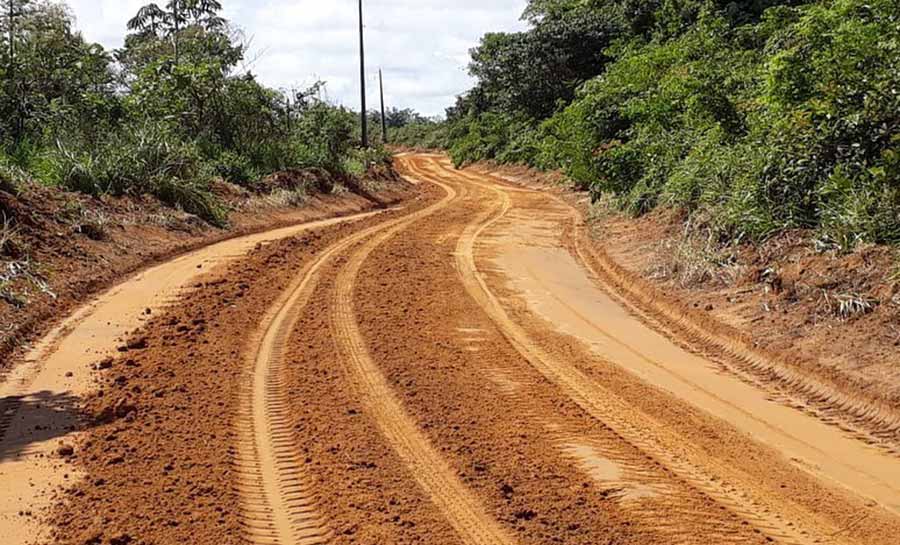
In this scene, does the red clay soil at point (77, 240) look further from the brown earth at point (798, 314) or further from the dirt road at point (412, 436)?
the brown earth at point (798, 314)

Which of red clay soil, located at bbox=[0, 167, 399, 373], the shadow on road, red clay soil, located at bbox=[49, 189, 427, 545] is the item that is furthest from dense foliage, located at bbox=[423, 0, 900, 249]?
red clay soil, located at bbox=[0, 167, 399, 373]

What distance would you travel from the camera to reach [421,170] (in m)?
41.4

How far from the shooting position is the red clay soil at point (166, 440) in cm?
435

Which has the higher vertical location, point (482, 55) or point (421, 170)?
point (482, 55)

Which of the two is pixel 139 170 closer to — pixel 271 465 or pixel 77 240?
pixel 77 240

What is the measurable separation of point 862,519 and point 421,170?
123ft

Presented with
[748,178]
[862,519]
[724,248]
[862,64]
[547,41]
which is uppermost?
[547,41]

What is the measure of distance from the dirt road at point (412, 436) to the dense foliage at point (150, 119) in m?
6.83

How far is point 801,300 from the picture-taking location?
8500 millimetres

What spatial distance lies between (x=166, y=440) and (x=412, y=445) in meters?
1.63

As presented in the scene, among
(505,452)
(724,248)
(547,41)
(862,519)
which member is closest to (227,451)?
(505,452)

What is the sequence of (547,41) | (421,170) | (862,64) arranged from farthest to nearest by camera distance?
(421,170) < (547,41) < (862,64)

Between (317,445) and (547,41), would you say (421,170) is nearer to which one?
(547,41)

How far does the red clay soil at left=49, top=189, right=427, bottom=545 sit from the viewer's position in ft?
14.3
